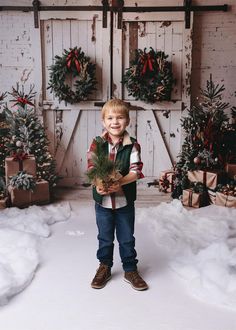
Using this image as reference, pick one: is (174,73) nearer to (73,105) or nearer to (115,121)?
(73,105)

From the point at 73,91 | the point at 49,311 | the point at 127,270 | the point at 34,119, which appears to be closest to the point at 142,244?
the point at 127,270

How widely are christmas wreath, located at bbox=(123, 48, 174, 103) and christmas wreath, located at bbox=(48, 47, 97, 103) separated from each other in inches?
19.9

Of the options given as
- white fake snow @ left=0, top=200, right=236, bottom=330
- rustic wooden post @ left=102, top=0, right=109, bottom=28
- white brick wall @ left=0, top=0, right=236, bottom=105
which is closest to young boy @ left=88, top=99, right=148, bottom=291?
white fake snow @ left=0, top=200, right=236, bottom=330

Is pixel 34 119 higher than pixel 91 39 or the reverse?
the reverse

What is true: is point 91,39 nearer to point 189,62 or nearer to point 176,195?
point 189,62

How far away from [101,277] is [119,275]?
200 millimetres

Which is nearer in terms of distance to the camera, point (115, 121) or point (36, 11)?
point (115, 121)

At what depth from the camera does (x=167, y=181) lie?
5461mm

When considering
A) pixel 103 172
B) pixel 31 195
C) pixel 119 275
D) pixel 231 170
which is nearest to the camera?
pixel 103 172

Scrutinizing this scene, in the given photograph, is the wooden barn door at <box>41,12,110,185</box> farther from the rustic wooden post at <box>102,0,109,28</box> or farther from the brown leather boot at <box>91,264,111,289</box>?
the brown leather boot at <box>91,264,111,289</box>

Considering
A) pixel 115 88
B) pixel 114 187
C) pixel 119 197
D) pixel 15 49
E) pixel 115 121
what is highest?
pixel 15 49

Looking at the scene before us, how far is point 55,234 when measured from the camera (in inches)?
154

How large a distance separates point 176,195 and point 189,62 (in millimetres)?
1791

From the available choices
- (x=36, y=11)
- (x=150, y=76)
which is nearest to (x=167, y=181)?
(x=150, y=76)
